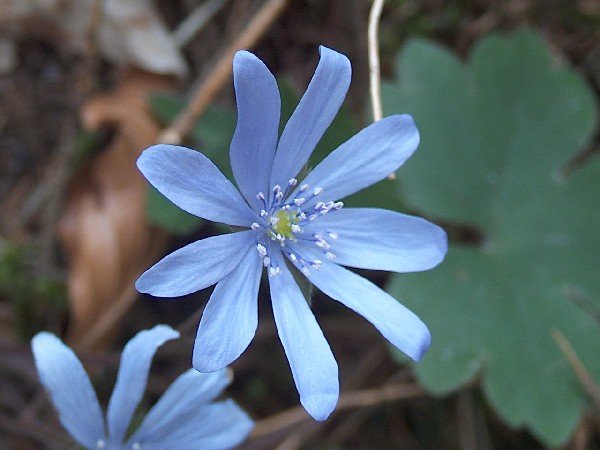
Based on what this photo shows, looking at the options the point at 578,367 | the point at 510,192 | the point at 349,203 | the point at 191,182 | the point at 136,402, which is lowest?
the point at 578,367

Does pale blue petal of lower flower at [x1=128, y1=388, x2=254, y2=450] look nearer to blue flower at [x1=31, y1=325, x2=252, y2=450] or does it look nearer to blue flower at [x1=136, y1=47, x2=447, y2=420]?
blue flower at [x1=31, y1=325, x2=252, y2=450]

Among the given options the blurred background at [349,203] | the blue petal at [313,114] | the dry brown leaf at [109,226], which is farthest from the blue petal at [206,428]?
the dry brown leaf at [109,226]

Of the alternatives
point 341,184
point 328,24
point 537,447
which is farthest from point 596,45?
point 341,184

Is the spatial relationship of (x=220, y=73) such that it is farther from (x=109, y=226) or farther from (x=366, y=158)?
(x=366, y=158)

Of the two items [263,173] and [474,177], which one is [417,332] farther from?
[474,177]

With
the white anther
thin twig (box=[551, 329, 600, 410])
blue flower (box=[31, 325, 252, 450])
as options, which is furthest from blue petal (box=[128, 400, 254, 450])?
thin twig (box=[551, 329, 600, 410])

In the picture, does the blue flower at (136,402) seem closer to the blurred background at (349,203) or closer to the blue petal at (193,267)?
the blue petal at (193,267)

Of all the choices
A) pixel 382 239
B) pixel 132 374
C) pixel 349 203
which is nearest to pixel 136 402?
pixel 132 374
